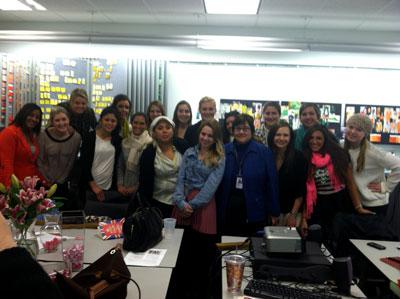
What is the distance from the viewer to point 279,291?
1637 millimetres

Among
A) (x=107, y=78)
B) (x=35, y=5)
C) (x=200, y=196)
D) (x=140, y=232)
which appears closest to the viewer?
(x=140, y=232)

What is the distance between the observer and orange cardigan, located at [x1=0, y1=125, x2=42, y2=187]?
10.8 feet

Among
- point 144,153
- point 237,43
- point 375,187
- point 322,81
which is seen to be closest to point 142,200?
point 144,153

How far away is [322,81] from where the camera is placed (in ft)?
17.6

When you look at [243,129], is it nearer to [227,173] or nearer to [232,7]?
[227,173]

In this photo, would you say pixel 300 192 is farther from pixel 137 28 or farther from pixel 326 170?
pixel 137 28

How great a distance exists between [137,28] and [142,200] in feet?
10.7

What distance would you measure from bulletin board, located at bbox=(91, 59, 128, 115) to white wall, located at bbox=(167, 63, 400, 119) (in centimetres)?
66

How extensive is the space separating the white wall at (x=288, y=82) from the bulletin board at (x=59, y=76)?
1.28 meters

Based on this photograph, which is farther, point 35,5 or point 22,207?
point 35,5

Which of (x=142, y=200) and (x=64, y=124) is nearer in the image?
(x=142, y=200)

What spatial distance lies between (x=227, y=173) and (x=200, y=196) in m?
0.29

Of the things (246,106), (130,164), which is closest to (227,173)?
(130,164)

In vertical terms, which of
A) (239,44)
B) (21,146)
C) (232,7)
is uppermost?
(232,7)
